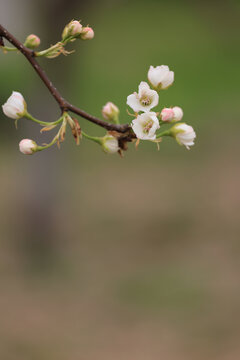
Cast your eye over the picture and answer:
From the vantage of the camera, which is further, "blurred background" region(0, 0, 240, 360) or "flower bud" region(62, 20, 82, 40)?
"blurred background" region(0, 0, 240, 360)

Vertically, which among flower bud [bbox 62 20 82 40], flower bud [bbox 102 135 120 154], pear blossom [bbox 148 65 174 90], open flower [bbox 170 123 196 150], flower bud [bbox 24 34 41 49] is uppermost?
flower bud [bbox 62 20 82 40]

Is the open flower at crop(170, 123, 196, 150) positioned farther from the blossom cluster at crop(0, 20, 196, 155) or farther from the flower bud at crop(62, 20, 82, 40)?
the flower bud at crop(62, 20, 82, 40)

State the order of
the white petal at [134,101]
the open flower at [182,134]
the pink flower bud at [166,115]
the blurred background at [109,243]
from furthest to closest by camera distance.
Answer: the blurred background at [109,243]
the open flower at [182,134]
the pink flower bud at [166,115]
the white petal at [134,101]

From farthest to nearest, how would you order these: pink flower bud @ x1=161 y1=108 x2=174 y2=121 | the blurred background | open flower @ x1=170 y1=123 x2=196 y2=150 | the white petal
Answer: the blurred background < open flower @ x1=170 y1=123 x2=196 y2=150 < pink flower bud @ x1=161 y1=108 x2=174 y2=121 < the white petal

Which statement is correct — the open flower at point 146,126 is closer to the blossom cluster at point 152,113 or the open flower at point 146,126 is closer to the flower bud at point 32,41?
the blossom cluster at point 152,113

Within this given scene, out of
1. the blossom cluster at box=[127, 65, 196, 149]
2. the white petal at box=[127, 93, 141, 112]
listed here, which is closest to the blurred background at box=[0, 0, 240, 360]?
the blossom cluster at box=[127, 65, 196, 149]

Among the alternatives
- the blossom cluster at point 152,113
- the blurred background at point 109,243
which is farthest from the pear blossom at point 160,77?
the blurred background at point 109,243

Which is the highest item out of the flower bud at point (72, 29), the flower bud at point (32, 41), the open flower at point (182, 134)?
the flower bud at point (72, 29)

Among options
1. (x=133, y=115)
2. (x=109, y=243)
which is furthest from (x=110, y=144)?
(x=109, y=243)
